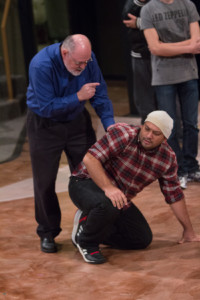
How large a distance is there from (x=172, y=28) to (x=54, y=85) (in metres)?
1.21

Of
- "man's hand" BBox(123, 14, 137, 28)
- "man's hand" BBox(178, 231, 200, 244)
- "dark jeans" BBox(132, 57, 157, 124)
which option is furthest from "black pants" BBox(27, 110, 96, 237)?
"dark jeans" BBox(132, 57, 157, 124)

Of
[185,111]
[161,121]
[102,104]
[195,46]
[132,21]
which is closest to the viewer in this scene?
[161,121]

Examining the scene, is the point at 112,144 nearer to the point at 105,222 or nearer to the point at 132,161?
the point at 132,161

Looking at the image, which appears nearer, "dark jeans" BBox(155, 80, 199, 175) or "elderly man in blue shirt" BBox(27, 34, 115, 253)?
"elderly man in blue shirt" BBox(27, 34, 115, 253)

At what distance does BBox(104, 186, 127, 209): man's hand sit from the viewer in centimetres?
321

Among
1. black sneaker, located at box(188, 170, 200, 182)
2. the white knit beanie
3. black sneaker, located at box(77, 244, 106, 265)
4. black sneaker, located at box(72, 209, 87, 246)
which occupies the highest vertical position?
the white knit beanie

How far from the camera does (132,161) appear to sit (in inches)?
128

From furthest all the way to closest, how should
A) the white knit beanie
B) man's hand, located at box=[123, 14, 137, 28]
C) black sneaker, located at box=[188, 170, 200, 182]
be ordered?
man's hand, located at box=[123, 14, 137, 28] → black sneaker, located at box=[188, 170, 200, 182] → the white knit beanie

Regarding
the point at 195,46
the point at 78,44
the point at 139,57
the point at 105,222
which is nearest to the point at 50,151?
the point at 105,222

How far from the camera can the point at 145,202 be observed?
14.0 feet

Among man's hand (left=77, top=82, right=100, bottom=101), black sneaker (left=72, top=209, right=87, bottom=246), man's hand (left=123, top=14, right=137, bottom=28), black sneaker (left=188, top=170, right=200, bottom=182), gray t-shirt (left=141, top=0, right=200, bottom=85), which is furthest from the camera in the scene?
man's hand (left=123, top=14, right=137, bottom=28)

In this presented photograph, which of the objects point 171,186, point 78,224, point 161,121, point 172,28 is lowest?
point 78,224

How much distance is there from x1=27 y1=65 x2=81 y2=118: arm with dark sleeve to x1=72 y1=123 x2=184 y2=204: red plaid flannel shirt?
0.25m

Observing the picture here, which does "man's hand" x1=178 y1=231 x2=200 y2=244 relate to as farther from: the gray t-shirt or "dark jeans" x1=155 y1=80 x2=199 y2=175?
the gray t-shirt
